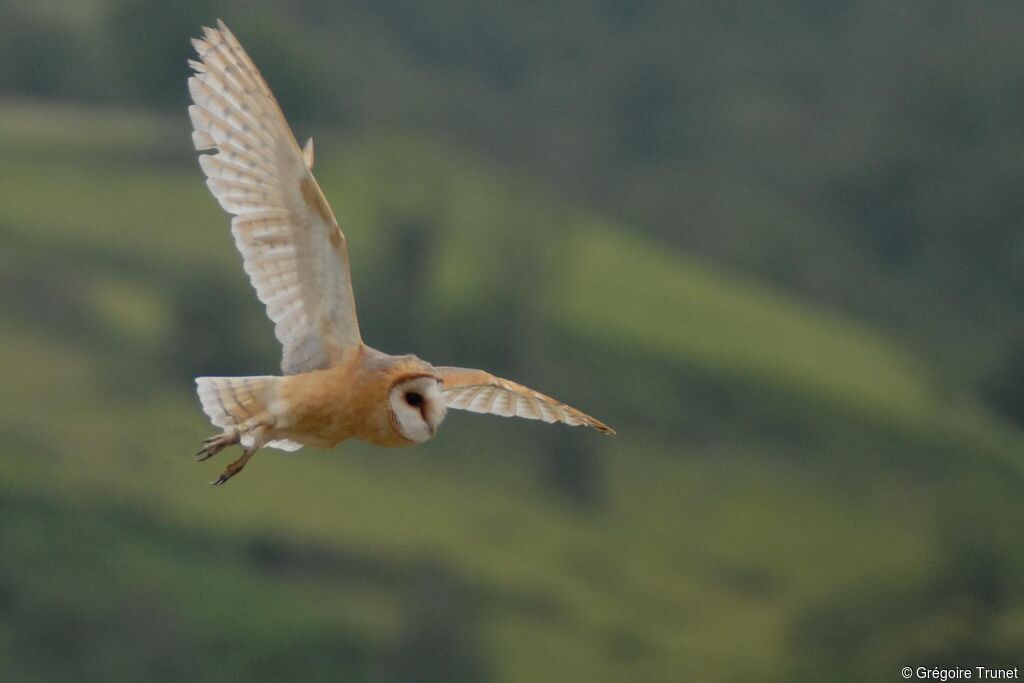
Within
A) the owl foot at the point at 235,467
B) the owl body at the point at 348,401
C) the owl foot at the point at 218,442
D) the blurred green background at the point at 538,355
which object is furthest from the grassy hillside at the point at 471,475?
the owl body at the point at 348,401

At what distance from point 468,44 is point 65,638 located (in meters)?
30.4

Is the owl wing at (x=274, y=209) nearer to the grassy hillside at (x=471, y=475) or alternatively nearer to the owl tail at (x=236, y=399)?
the owl tail at (x=236, y=399)

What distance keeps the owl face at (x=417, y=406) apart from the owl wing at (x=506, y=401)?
70 centimetres

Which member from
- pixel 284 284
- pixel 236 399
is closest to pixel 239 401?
pixel 236 399

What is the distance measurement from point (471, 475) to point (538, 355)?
4611 millimetres

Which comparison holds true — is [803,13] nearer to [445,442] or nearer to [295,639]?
[445,442]

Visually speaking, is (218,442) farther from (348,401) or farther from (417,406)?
(417,406)

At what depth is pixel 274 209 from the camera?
291 inches

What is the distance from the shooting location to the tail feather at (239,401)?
7.33 meters

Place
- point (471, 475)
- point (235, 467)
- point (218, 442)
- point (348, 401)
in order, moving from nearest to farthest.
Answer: point (348, 401), point (218, 442), point (235, 467), point (471, 475)

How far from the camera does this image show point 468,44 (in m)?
59.4

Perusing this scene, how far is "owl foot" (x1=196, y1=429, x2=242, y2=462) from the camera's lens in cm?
722

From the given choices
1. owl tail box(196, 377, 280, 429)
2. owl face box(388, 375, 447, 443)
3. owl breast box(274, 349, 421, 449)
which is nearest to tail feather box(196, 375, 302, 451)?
owl tail box(196, 377, 280, 429)

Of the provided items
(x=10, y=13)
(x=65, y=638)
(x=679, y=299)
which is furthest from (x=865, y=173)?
(x=65, y=638)
